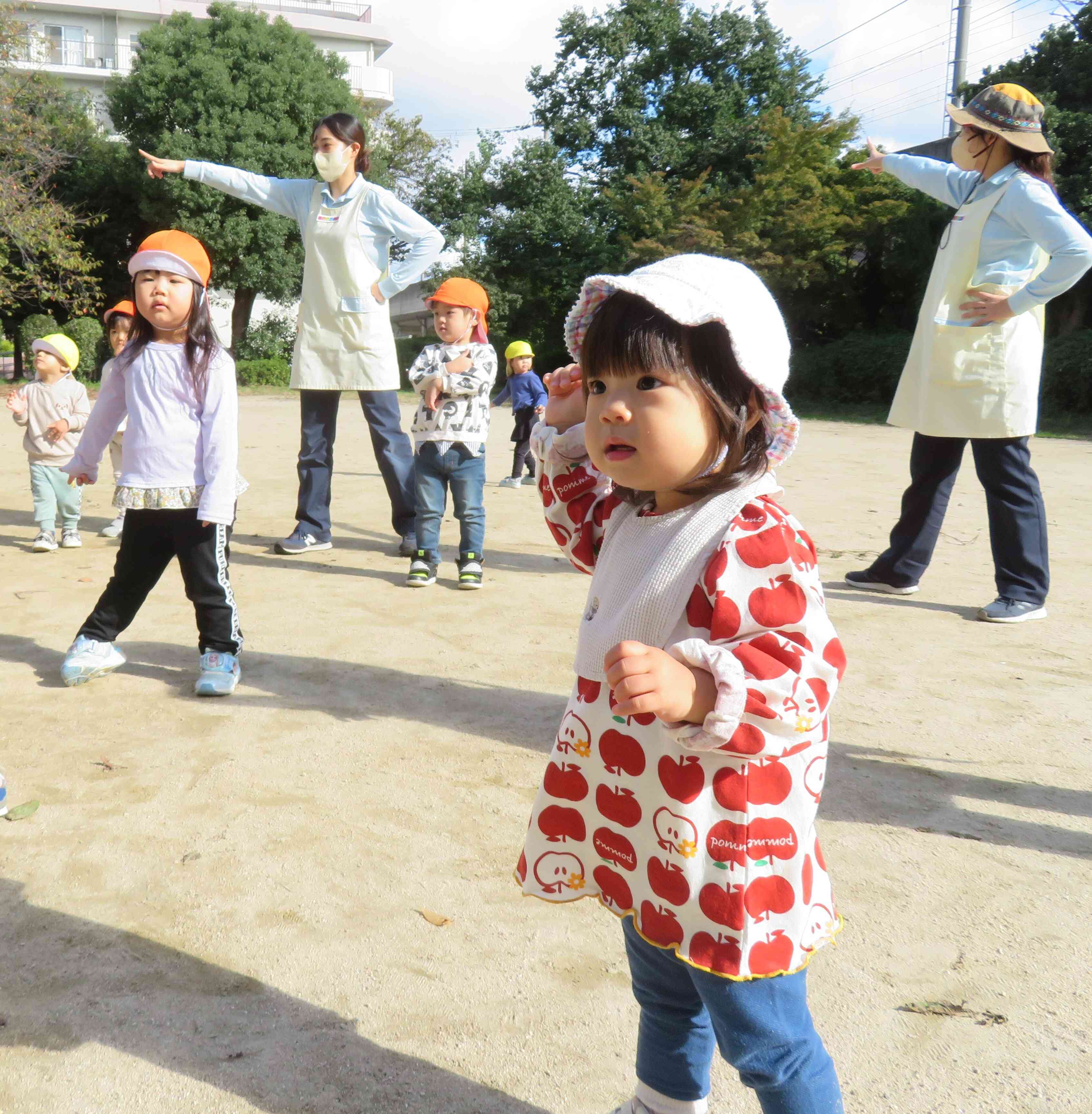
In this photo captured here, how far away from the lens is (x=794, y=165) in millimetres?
25688

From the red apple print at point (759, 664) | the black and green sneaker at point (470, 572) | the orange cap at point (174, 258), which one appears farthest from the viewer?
the black and green sneaker at point (470, 572)

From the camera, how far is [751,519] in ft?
4.78

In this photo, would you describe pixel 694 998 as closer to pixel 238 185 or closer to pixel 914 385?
pixel 914 385

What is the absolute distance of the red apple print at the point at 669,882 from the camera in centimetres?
145

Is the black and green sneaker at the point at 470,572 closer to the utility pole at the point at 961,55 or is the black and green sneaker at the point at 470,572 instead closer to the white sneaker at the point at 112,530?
the white sneaker at the point at 112,530

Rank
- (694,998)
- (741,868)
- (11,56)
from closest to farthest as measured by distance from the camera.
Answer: (741,868), (694,998), (11,56)

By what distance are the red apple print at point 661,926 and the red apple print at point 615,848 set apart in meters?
0.06

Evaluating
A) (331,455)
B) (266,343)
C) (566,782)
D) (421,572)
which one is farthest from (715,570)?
(266,343)

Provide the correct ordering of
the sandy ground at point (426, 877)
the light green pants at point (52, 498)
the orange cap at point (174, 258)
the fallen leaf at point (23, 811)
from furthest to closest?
the light green pants at point (52, 498)
the orange cap at point (174, 258)
the fallen leaf at point (23, 811)
the sandy ground at point (426, 877)

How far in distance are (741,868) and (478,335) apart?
15.3 ft

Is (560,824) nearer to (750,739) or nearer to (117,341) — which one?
(750,739)

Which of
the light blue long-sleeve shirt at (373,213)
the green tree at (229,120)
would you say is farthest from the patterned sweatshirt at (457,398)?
the green tree at (229,120)

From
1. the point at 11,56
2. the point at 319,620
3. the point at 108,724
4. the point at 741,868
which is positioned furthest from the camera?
the point at 11,56

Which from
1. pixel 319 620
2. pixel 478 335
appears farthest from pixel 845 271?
pixel 319 620
